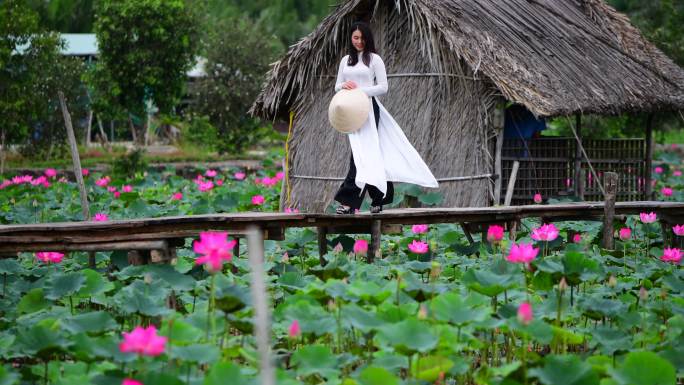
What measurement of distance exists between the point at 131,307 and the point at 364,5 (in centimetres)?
708

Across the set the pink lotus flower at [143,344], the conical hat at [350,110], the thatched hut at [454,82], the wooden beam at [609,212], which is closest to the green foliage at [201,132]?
the thatched hut at [454,82]

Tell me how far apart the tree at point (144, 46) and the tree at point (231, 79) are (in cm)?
404

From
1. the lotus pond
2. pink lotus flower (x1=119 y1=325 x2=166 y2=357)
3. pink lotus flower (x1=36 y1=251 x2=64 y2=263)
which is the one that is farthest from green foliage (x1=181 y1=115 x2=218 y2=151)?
pink lotus flower (x1=119 y1=325 x2=166 y2=357)

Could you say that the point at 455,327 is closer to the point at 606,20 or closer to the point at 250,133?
the point at 606,20

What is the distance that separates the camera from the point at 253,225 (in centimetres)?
670

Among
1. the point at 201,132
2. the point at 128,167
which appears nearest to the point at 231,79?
the point at 201,132

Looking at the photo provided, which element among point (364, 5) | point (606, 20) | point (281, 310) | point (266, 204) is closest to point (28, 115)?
point (266, 204)

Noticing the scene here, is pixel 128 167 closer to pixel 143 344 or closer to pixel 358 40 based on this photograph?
pixel 358 40

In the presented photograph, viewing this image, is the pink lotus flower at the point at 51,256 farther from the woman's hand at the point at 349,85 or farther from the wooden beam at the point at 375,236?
the woman's hand at the point at 349,85

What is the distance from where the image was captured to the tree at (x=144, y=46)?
17.6 meters

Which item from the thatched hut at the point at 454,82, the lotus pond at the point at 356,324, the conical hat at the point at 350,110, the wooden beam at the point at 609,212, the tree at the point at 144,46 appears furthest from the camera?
the tree at the point at 144,46

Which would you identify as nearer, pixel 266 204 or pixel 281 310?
pixel 281 310

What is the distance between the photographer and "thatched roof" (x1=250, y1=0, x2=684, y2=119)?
32.9 feet

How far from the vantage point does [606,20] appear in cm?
1333
